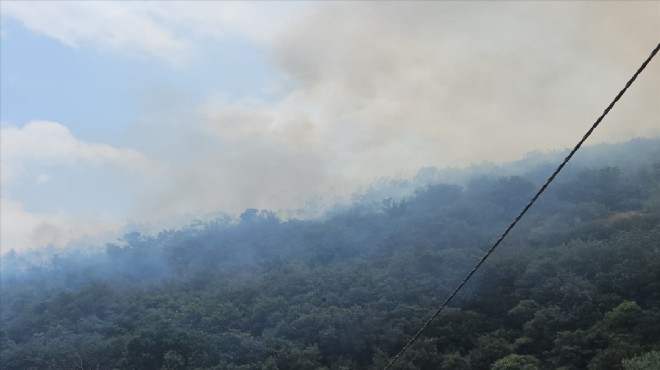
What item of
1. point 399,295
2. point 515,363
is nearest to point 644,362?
point 515,363

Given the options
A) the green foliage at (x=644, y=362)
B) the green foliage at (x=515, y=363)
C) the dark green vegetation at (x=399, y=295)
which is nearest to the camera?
A: the green foliage at (x=644, y=362)

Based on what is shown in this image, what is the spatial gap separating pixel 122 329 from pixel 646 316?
33.0 m

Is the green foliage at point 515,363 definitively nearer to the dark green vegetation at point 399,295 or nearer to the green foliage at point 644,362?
the dark green vegetation at point 399,295

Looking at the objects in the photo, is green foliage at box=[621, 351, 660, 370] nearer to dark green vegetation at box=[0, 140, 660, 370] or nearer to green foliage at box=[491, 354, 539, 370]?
dark green vegetation at box=[0, 140, 660, 370]

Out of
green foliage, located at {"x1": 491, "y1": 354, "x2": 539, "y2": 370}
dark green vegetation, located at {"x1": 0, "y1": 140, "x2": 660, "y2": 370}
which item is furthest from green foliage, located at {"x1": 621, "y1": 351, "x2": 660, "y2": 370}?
green foliage, located at {"x1": 491, "y1": 354, "x2": 539, "y2": 370}

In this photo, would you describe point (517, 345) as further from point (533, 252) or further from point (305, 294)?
point (305, 294)

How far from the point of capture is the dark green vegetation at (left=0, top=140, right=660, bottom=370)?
33500mm

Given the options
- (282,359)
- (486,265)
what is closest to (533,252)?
(486,265)

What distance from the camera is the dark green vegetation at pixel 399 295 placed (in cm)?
3350

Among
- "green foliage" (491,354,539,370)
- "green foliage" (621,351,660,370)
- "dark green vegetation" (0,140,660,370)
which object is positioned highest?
"dark green vegetation" (0,140,660,370)

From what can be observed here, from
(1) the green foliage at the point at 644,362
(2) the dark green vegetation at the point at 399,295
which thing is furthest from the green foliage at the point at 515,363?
(1) the green foliage at the point at 644,362

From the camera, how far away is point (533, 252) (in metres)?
45.3

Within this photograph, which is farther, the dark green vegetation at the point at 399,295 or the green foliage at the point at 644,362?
the dark green vegetation at the point at 399,295

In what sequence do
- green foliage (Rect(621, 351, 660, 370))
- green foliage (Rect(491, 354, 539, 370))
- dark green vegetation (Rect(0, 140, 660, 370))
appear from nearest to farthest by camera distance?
green foliage (Rect(621, 351, 660, 370)) < green foliage (Rect(491, 354, 539, 370)) < dark green vegetation (Rect(0, 140, 660, 370))
